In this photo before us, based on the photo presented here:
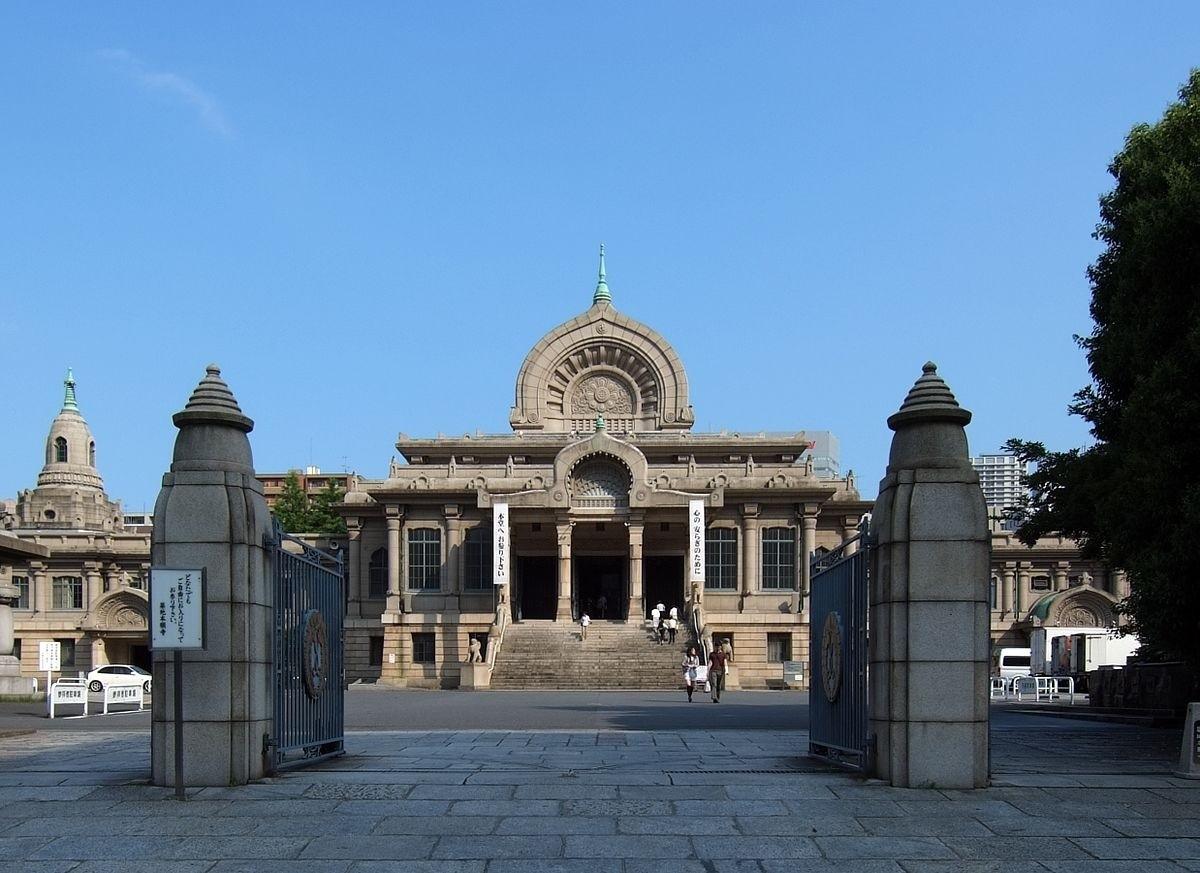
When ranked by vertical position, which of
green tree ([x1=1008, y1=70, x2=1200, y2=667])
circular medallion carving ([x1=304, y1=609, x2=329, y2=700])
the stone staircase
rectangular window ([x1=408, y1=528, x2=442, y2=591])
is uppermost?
green tree ([x1=1008, y1=70, x2=1200, y2=667])

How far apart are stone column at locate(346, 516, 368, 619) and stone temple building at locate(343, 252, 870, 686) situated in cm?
9

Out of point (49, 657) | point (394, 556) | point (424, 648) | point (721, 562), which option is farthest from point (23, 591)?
point (721, 562)

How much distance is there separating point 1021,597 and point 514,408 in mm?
29204

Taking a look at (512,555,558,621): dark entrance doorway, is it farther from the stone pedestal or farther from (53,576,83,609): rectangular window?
(53,576,83,609): rectangular window

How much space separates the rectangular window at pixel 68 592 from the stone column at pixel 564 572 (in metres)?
33.0

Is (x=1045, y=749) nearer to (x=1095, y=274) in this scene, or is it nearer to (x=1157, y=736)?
(x=1157, y=736)

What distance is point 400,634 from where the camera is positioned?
182 ft

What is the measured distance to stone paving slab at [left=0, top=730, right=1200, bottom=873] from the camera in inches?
360

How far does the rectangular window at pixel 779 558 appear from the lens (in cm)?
5584

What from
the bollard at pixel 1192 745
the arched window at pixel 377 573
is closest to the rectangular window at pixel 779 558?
the arched window at pixel 377 573

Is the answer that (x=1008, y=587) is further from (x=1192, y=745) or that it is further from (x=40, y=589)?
(x=1192, y=745)

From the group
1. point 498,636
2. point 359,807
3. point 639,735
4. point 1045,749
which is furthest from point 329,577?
point 498,636

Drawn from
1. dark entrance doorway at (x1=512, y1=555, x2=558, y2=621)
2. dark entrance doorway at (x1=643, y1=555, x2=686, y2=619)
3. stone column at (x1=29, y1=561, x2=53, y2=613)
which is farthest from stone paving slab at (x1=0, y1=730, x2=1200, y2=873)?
stone column at (x1=29, y1=561, x2=53, y2=613)

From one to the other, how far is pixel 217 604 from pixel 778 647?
1728 inches
